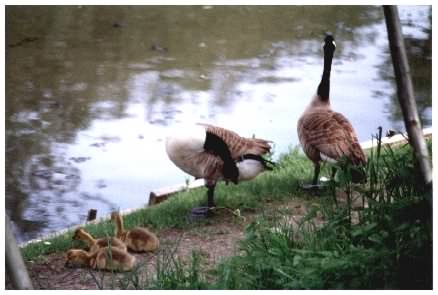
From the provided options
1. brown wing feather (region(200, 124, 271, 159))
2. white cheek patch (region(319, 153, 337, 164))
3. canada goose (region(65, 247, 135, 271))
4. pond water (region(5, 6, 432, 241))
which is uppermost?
pond water (region(5, 6, 432, 241))

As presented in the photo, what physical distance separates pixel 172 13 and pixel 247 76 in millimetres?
3265

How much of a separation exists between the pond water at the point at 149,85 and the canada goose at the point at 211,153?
1.40 meters

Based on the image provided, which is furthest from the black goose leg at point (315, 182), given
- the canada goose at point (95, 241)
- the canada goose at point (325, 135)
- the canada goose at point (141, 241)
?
the canada goose at point (95, 241)

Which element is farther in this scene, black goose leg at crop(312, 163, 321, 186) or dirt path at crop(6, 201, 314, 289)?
black goose leg at crop(312, 163, 321, 186)

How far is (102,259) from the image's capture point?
15.7 ft

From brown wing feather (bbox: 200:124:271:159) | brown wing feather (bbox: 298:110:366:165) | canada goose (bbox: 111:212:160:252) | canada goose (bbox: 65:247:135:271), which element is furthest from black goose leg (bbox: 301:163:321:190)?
canada goose (bbox: 65:247:135:271)

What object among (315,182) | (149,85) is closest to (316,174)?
(315,182)

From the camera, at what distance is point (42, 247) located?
17.6ft

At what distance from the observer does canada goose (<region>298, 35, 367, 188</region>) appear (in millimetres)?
5574

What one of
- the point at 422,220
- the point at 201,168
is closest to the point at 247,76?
the point at 201,168

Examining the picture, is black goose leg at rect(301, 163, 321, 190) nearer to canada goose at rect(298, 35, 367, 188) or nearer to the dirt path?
canada goose at rect(298, 35, 367, 188)

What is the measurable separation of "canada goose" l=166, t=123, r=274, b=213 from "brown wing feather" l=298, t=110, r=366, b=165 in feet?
1.41
